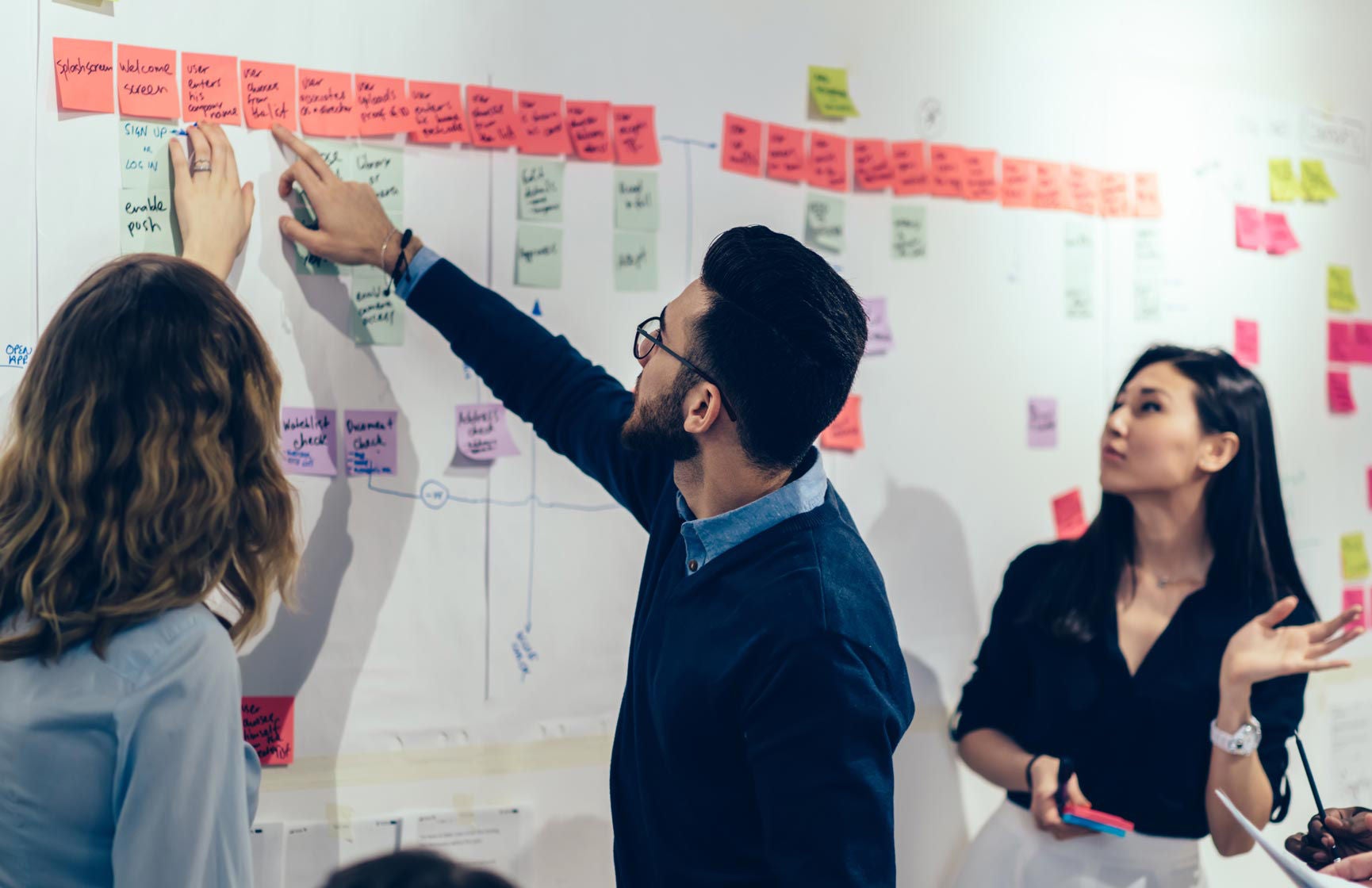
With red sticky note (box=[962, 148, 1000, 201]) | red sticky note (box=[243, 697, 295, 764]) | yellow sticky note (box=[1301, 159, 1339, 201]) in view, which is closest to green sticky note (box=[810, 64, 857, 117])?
red sticky note (box=[962, 148, 1000, 201])

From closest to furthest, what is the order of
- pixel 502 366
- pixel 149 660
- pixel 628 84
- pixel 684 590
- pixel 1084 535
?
pixel 149 660
pixel 684 590
pixel 502 366
pixel 628 84
pixel 1084 535

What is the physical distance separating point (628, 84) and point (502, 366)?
19.7 inches

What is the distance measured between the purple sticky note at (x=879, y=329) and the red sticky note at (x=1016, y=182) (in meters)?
0.31

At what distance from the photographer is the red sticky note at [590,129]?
1.56 m

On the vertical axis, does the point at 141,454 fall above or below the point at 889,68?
below

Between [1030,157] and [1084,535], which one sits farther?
[1030,157]

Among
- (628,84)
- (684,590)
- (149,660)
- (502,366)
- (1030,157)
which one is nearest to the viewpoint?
(149,660)

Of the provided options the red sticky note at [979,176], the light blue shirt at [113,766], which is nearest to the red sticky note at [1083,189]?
the red sticky note at [979,176]

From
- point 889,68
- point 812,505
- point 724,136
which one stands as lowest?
point 812,505

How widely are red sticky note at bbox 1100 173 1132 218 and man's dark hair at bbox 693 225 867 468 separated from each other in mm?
994

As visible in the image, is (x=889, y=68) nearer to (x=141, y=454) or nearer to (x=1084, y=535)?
(x=1084, y=535)

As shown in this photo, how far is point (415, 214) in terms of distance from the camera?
147cm

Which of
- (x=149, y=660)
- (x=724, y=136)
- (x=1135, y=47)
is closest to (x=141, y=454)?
(x=149, y=660)

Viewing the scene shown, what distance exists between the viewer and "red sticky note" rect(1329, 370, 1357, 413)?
223cm
